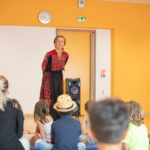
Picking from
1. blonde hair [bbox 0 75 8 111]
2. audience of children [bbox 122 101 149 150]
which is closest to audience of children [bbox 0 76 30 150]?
blonde hair [bbox 0 75 8 111]

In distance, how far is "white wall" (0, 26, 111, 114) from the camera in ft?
16.6

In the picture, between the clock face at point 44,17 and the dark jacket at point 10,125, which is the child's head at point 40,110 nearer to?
the dark jacket at point 10,125

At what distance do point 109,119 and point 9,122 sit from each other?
3.79ft

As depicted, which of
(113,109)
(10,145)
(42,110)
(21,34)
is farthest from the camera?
(21,34)

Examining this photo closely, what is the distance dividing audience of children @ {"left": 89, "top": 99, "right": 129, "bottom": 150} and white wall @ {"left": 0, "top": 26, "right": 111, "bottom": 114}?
4.43 meters

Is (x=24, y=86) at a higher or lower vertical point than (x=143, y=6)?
lower

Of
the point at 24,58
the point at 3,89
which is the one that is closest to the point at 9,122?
the point at 3,89

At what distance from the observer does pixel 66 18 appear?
5.20 meters

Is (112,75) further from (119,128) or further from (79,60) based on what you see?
(119,128)

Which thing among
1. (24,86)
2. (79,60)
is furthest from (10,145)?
(79,60)

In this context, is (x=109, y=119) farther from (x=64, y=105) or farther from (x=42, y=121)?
(x=42, y=121)

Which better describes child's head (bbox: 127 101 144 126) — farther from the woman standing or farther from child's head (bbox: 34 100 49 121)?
the woman standing

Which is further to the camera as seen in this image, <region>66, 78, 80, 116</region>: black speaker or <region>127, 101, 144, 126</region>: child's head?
<region>66, 78, 80, 116</region>: black speaker

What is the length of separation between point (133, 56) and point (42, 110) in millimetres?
3691
